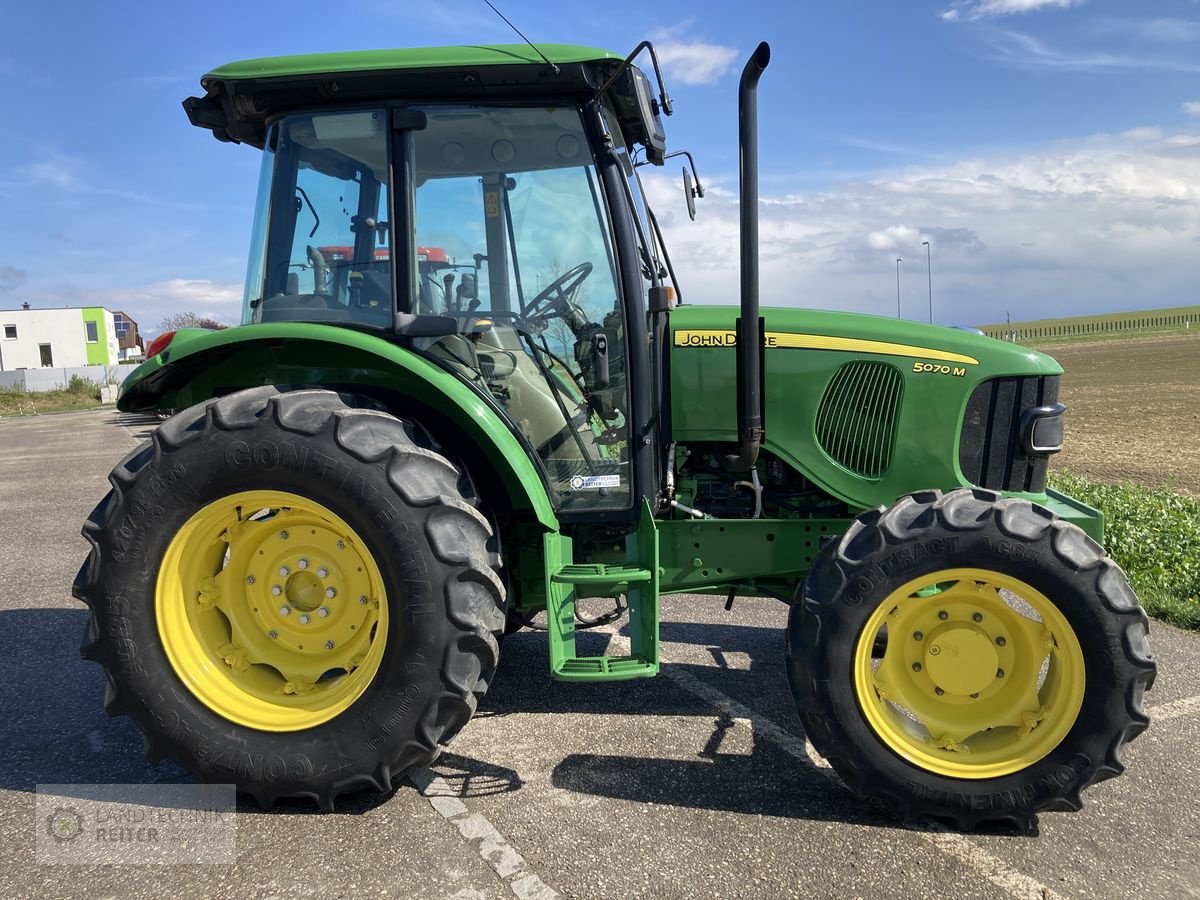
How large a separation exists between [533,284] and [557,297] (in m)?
0.10

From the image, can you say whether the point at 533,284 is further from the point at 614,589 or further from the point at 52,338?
the point at 52,338

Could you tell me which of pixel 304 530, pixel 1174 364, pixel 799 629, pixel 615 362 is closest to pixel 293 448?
pixel 304 530

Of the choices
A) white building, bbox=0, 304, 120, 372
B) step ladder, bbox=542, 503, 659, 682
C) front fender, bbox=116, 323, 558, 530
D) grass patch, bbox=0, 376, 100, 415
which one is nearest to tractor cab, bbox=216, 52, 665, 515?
front fender, bbox=116, 323, 558, 530

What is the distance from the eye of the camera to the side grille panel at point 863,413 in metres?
3.20

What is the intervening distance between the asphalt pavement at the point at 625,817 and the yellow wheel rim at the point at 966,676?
0.25 meters

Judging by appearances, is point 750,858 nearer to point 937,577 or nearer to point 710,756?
point 710,756

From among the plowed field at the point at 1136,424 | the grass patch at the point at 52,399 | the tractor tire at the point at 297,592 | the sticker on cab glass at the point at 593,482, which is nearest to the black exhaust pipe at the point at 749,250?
the sticker on cab glass at the point at 593,482

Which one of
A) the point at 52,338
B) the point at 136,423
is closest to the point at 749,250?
the point at 136,423

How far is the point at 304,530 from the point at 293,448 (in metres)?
0.35

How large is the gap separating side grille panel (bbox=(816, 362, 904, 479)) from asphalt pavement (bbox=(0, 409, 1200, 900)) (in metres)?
1.12

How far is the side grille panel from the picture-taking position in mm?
3197

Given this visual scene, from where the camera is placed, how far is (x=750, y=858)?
2.45 m

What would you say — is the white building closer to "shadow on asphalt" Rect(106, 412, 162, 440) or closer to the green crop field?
Result: "shadow on asphalt" Rect(106, 412, 162, 440)

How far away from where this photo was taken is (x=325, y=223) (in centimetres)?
320
